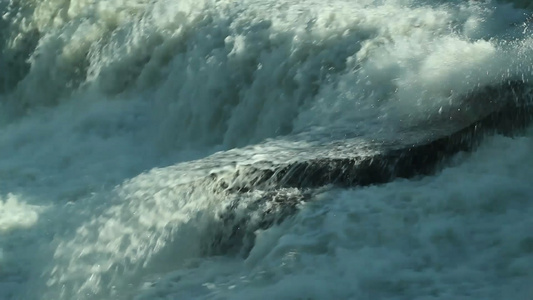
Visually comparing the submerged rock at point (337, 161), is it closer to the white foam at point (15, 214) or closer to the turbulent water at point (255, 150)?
the turbulent water at point (255, 150)

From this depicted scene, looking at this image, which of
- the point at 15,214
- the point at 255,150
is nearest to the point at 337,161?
the point at 255,150

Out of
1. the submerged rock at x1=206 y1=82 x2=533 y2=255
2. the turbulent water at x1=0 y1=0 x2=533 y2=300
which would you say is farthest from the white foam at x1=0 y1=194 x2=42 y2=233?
the submerged rock at x1=206 y1=82 x2=533 y2=255

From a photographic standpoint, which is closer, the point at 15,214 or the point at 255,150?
the point at 255,150

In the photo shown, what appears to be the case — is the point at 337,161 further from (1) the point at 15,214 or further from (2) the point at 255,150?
(1) the point at 15,214

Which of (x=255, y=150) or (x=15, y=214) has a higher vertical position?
(x=255, y=150)

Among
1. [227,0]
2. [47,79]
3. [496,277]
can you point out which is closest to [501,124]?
[496,277]

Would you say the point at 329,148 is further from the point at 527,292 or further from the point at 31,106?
the point at 31,106

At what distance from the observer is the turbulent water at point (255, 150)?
18.2 feet

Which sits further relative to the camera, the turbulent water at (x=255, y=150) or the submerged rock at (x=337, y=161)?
the submerged rock at (x=337, y=161)

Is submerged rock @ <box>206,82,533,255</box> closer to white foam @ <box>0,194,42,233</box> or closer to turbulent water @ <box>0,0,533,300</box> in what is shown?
turbulent water @ <box>0,0,533,300</box>

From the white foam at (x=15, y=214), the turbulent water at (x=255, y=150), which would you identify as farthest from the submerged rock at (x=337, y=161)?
the white foam at (x=15, y=214)

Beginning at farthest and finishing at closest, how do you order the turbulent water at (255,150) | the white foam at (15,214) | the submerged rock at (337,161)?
the white foam at (15,214) → the submerged rock at (337,161) → the turbulent water at (255,150)

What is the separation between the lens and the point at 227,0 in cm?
964

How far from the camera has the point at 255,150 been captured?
665cm
